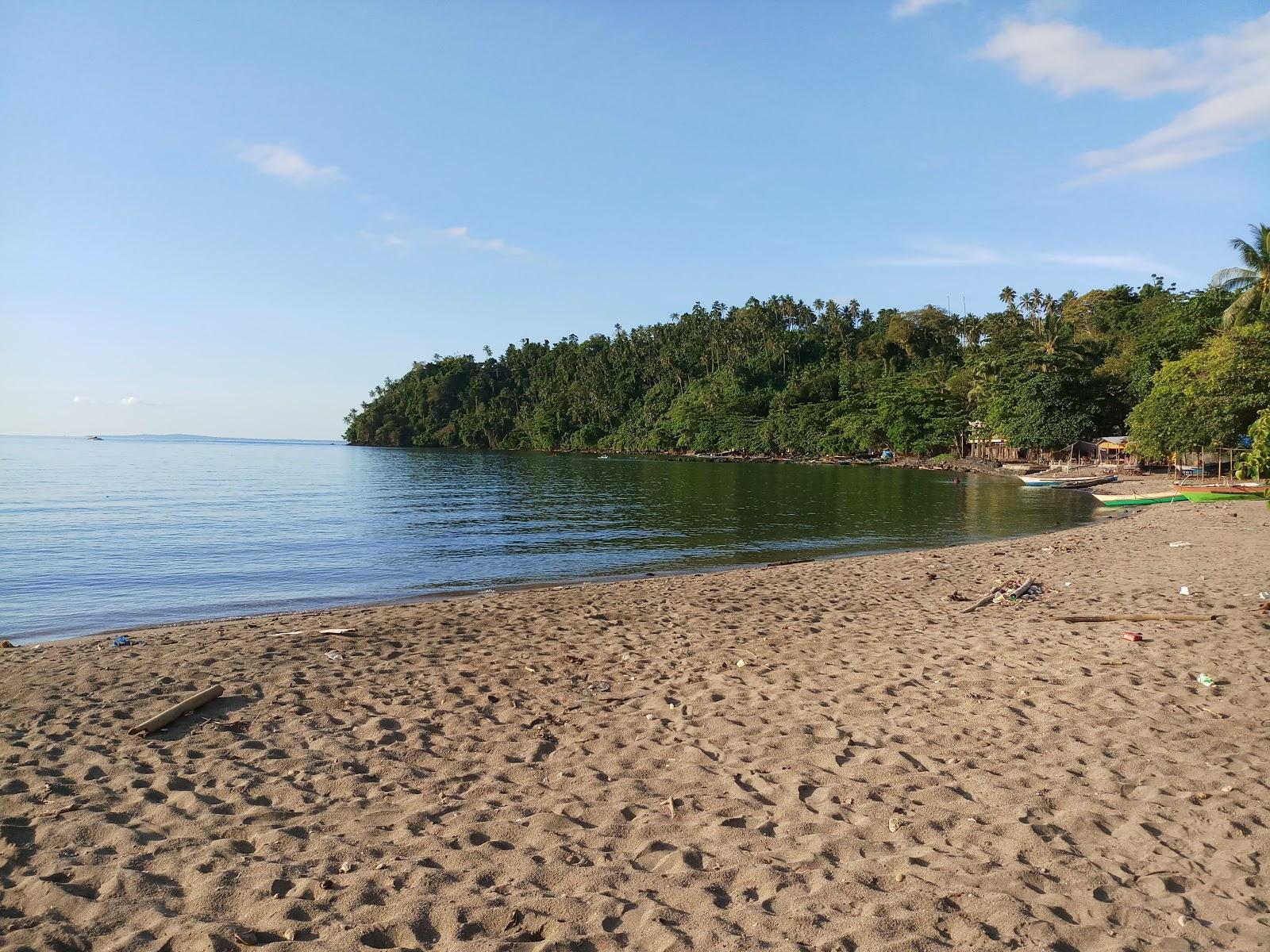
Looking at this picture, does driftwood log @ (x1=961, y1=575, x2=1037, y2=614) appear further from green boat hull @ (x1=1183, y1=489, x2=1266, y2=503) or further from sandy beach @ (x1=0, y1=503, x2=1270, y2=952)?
green boat hull @ (x1=1183, y1=489, x2=1266, y2=503)

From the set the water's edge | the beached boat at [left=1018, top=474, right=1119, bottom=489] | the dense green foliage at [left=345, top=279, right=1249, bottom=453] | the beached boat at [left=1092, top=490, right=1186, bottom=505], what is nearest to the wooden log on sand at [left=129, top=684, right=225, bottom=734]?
the water's edge

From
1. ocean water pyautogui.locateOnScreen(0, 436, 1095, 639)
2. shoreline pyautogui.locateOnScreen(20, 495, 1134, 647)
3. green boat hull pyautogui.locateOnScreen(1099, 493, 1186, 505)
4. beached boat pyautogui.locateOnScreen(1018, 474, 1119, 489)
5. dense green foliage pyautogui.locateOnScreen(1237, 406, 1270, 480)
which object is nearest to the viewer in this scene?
dense green foliage pyautogui.locateOnScreen(1237, 406, 1270, 480)

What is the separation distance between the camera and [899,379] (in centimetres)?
11025

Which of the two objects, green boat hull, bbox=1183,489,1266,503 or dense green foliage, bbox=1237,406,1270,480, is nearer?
dense green foliage, bbox=1237,406,1270,480

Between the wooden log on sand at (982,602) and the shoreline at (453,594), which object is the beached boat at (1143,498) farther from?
the wooden log on sand at (982,602)

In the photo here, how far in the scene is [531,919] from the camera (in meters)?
4.40

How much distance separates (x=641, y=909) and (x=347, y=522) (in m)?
33.2

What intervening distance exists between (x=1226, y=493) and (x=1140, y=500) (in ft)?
15.5

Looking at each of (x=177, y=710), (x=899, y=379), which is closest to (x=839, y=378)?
(x=899, y=379)

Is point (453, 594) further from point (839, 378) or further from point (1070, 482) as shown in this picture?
point (839, 378)

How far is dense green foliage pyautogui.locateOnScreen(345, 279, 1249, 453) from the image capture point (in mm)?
75000

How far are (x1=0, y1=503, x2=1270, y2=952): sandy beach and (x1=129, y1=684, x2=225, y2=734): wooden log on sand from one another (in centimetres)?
13

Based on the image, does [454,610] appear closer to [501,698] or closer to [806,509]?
[501,698]

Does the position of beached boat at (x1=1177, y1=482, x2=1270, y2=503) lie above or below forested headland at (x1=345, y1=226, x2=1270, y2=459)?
below
